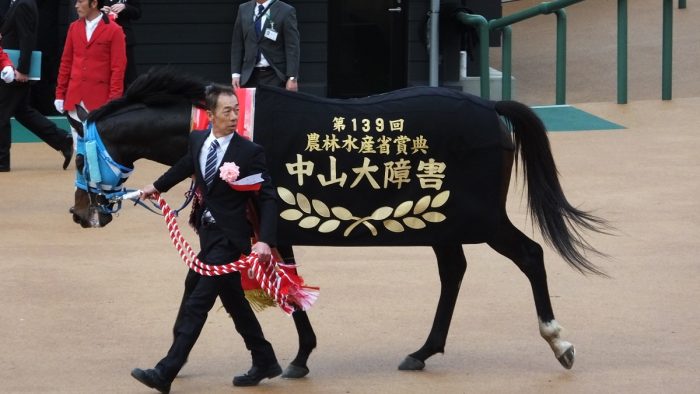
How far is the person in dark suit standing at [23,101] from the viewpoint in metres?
11.3

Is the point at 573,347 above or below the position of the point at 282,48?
below

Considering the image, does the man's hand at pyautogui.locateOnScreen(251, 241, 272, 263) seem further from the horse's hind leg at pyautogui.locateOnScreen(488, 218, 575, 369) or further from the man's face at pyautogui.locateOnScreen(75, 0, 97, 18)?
the man's face at pyautogui.locateOnScreen(75, 0, 97, 18)

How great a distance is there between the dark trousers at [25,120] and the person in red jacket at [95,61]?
890mm

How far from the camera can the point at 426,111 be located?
6141mm

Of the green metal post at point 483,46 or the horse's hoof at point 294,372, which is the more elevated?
the green metal post at point 483,46

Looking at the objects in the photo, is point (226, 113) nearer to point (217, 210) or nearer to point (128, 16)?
point (217, 210)

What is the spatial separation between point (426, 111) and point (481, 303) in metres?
1.65

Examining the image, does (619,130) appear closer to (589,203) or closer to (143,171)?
(589,203)

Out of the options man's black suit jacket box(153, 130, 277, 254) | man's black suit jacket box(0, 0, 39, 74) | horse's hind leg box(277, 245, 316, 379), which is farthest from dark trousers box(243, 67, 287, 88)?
man's black suit jacket box(153, 130, 277, 254)

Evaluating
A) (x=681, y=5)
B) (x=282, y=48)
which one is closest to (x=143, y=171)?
(x=282, y=48)

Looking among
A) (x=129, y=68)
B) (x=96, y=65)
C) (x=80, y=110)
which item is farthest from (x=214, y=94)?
(x=129, y=68)

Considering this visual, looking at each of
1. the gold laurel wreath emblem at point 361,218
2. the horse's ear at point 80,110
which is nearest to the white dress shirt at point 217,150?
the gold laurel wreath emblem at point 361,218

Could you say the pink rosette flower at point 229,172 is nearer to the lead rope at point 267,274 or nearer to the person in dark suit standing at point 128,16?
the lead rope at point 267,274

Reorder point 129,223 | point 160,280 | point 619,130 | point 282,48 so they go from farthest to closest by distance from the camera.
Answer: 1. point 619,130
2. point 282,48
3. point 129,223
4. point 160,280
